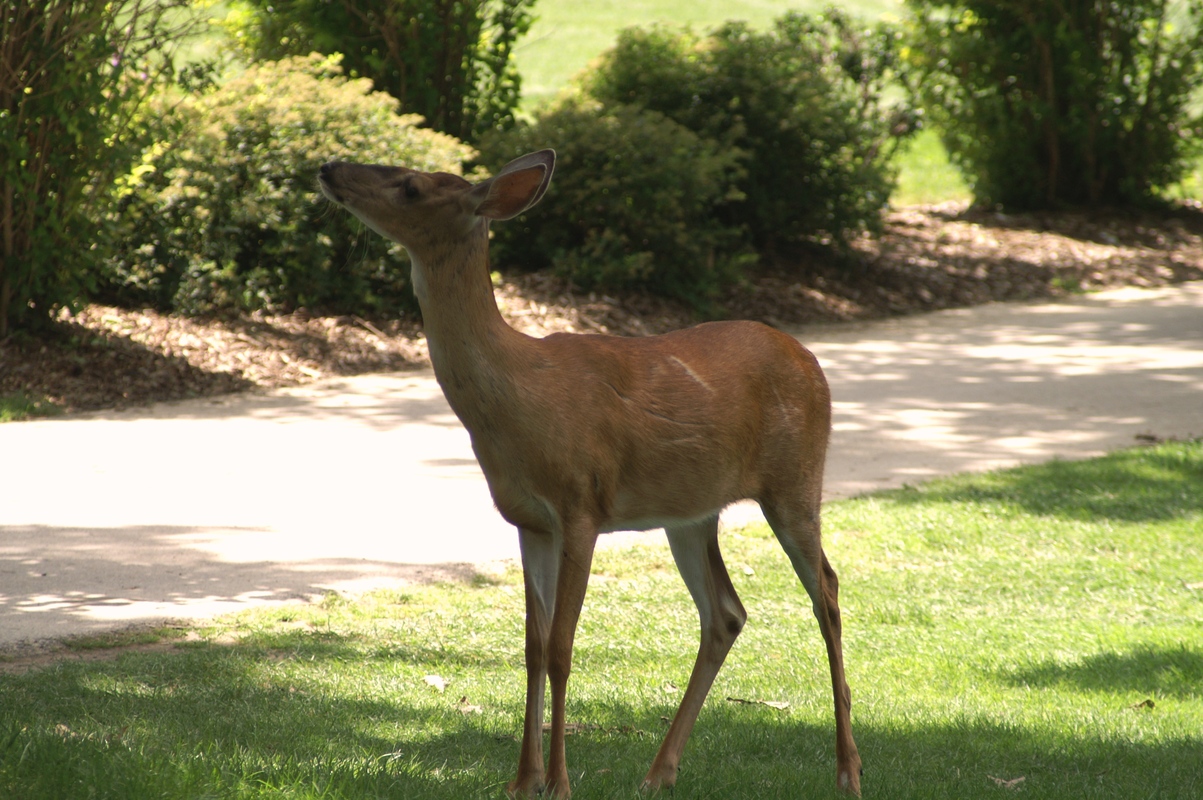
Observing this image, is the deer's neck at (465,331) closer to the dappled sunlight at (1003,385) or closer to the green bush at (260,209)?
the dappled sunlight at (1003,385)

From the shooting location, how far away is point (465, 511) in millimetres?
7871

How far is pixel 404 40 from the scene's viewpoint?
15344 millimetres

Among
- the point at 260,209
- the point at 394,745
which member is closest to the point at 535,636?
the point at 394,745

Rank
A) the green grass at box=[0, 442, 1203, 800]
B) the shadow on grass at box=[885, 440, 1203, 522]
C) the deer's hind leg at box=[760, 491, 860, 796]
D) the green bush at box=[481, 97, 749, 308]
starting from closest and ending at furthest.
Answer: the green grass at box=[0, 442, 1203, 800], the deer's hind leg at box=[760, 491, 860, 796], the shadow on grass at box=[885, 440, 1203, 522], the green bush at box=[481, 97, 749, 308]

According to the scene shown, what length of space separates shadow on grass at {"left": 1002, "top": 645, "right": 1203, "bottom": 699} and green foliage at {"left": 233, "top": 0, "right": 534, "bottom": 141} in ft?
36.9

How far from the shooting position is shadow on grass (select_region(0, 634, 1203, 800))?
3.63 meters

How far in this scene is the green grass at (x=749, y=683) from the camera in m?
4.14

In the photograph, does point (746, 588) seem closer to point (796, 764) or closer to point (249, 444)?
point (796, 764)

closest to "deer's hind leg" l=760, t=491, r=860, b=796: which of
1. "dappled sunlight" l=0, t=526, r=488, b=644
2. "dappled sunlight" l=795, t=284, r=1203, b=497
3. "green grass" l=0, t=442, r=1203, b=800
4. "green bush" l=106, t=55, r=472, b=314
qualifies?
"green grass" l=0, t=442, r=1203, b=800

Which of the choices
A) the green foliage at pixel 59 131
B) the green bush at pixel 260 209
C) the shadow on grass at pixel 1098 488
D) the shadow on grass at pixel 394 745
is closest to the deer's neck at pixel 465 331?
the shadow on grass at pixel 394 745

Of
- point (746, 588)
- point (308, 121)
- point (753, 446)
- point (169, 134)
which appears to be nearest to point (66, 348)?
point (169, 134)

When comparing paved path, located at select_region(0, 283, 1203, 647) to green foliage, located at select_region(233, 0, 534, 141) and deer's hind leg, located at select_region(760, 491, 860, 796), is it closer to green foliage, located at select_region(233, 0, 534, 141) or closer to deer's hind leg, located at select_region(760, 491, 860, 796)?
deer's hind leg, located at select_region(760, 491, 860, 796)

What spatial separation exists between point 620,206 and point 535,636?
10.2m

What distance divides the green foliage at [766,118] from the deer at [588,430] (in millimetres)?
11351
